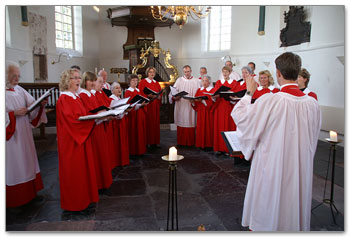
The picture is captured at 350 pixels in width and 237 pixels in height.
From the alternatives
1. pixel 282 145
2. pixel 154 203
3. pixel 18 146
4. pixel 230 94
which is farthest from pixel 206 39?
pixel 282 145

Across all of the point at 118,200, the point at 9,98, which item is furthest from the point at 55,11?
the point at 118,200

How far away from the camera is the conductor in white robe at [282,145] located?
219cm

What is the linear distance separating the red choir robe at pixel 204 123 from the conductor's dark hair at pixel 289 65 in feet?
12.4

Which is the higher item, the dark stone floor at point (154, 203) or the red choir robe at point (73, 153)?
the red choir robe at point (73, 153)

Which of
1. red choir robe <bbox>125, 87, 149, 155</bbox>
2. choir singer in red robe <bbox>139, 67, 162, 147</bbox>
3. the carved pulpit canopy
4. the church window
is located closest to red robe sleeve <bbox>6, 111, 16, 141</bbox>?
red choir robe <bbox>125, 87, 149, 155</bbox>

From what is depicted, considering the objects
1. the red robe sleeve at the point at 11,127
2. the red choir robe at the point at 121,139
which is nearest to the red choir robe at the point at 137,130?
the red choir robe at the point at 121,139

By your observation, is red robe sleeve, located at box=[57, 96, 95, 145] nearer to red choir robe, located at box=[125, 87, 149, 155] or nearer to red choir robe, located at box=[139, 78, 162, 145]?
red choir robe, located at box=[125, 87, 149, 155]

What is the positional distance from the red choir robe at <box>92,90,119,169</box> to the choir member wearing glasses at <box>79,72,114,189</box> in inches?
10.3

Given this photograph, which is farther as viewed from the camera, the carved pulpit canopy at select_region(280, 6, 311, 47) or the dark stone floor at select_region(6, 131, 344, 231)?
the carved pulpit canopy at select_region(280, 6, 311, 47)

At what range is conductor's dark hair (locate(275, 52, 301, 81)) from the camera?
2117 millimetres

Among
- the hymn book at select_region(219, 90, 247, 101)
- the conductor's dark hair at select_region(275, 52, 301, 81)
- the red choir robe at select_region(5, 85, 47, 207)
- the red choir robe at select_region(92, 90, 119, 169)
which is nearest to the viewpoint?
the conductor's dark hair at select_region(275, 52, 301, 81)

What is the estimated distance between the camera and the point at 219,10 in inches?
482

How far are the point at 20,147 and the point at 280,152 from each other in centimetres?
290

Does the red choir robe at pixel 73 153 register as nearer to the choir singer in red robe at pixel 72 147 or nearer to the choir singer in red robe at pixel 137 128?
the choir singer in red robe at pixel 72 147
